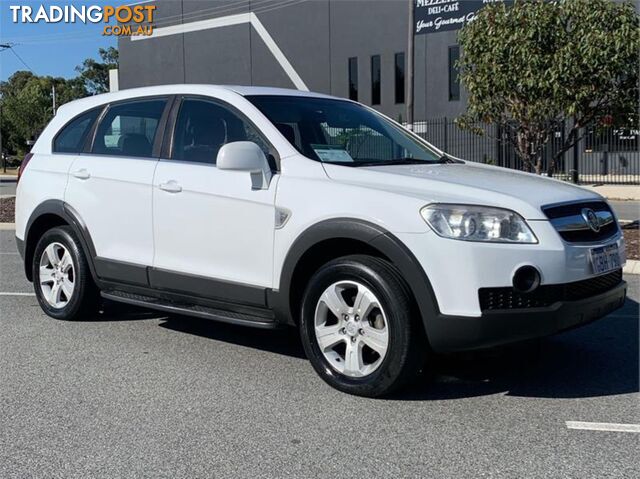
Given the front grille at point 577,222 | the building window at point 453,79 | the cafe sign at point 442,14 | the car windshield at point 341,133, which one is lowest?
the front grille at point 577,222

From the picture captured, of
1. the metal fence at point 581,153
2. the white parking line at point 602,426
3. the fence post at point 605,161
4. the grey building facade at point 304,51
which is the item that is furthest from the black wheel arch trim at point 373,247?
the grey building facade at point 304,51

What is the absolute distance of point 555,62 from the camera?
11.1 m

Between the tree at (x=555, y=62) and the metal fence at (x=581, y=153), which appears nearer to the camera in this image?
the tree at (x=555, y=62)

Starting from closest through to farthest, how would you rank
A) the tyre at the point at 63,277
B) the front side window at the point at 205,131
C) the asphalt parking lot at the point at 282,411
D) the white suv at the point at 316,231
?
the asphalt parking lot at the point at 282,411 < the white suv at the point at 316,231 < the front side window at the point at 205,131 < the tyre at the point at 63,277

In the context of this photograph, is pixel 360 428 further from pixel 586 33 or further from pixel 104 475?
pixel 586 33

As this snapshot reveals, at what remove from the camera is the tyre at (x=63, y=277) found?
20.4 feet

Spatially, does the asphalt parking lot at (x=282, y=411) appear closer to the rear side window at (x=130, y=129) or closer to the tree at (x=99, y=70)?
the rear side window at (x=130, y=129)

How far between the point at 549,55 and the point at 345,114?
659 cm

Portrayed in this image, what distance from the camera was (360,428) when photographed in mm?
3988

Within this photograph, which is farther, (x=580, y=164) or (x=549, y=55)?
(x=580, y=164)

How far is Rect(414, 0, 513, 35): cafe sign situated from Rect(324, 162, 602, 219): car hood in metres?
27.3

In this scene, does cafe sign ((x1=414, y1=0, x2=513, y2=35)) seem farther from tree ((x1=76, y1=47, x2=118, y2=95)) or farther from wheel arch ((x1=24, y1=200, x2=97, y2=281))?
tree ((x1=76, y1=47, x2=118, y2=95))

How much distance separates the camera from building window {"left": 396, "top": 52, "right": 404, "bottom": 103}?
34.0 m

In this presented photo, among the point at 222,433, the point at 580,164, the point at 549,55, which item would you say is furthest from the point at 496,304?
the point at 580,164
